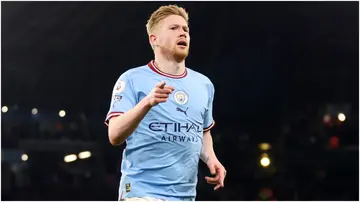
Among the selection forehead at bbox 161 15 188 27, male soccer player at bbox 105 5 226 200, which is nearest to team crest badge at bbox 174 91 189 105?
male soccer player at bbox 105 5 226 200

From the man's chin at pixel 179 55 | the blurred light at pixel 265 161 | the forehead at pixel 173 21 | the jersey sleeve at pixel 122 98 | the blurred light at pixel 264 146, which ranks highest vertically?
the blurred light at pixel 264 146

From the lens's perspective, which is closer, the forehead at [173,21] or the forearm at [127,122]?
the forearm at [127,122]

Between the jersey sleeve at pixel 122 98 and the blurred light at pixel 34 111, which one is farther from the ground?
the blurred light at pixel 34 111

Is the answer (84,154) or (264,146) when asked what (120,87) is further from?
(264,146)

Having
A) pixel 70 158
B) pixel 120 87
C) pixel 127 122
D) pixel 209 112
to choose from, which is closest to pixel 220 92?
pixel 70 158

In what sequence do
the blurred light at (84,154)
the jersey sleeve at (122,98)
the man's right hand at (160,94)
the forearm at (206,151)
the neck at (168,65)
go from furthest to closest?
the blurred light at (84,154)
the forearm at (206,151)
the neck at (168,65)
the jersey sleeve at (122,98)
the man's right hand at (160,94)

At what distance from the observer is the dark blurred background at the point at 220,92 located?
4520 mm

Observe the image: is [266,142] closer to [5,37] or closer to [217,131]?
[217,131]

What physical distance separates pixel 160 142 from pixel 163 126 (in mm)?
55

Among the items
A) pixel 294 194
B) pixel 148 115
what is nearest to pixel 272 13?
pixel 294 194

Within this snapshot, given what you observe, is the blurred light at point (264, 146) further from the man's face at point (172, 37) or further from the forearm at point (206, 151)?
the man's face at point (172, 37)

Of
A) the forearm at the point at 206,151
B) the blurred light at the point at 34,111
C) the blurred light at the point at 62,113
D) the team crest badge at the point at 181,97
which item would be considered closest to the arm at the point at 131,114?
the team crest badge at the point at 181,97

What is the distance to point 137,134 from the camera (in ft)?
7.42

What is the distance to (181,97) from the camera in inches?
90.4
